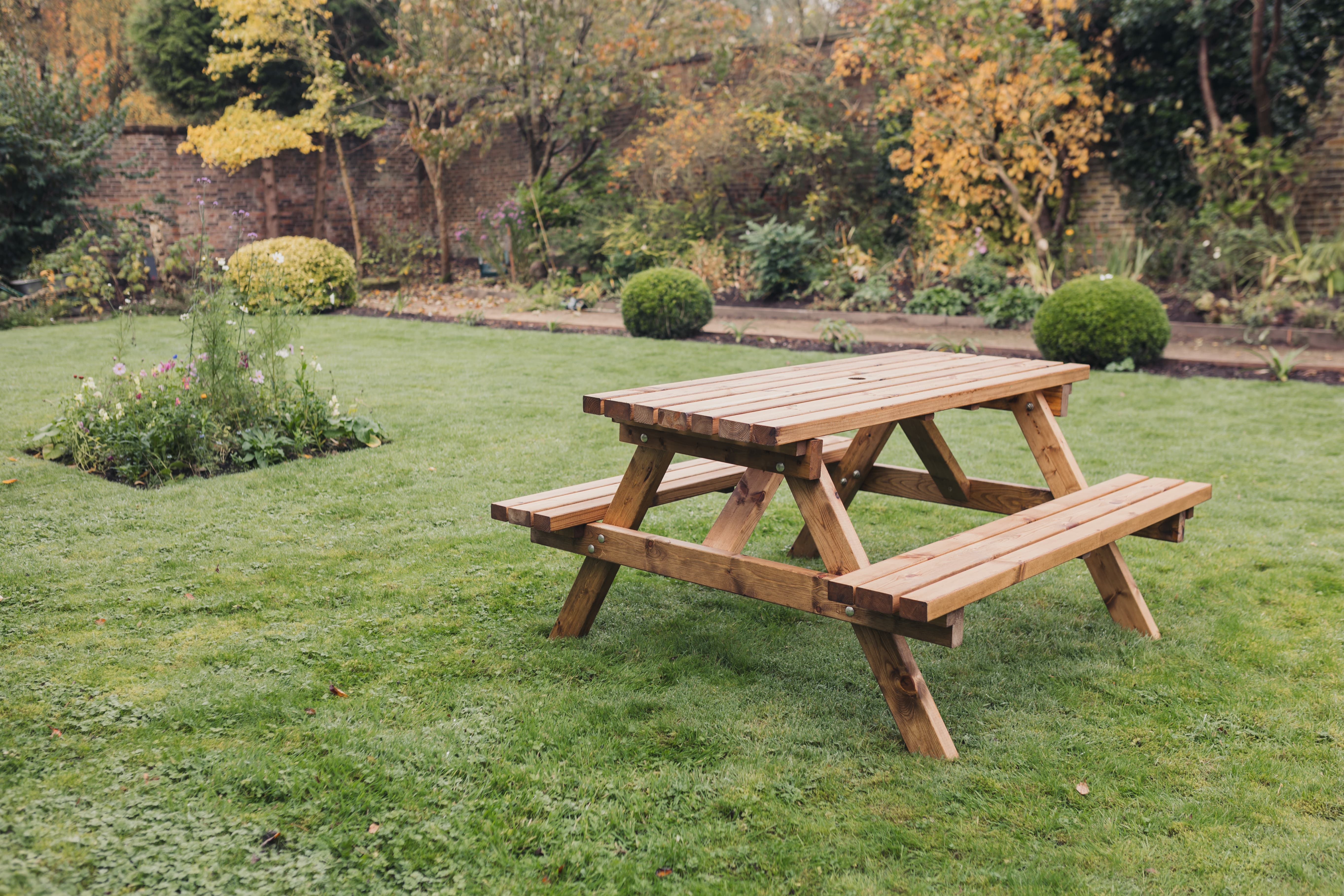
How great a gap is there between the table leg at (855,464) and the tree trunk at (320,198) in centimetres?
1440

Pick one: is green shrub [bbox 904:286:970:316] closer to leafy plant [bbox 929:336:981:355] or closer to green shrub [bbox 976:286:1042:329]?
green shrub [bbox 976:286:1042:329]

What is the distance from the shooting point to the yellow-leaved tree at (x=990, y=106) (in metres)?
10.7

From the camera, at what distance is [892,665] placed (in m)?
2.34

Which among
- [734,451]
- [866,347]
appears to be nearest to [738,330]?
[866,347]

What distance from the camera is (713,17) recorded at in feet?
44.7

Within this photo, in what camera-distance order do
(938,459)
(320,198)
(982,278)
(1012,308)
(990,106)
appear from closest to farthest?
1. (938,459)
2. (1012,308)
3. (982,278)
4. (990,106)
5. (320,198)

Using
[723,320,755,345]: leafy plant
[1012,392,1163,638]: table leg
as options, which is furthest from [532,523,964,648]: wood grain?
[723,320,755,345]: leafy plant

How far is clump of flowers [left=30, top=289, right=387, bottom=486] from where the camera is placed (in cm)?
484

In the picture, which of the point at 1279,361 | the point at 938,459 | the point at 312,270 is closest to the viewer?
the point at 938,459

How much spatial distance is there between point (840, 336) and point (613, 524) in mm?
6881

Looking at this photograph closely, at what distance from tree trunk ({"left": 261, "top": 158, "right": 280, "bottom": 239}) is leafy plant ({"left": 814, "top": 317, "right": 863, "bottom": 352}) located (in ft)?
34.3

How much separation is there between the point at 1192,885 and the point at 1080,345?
6971 mm

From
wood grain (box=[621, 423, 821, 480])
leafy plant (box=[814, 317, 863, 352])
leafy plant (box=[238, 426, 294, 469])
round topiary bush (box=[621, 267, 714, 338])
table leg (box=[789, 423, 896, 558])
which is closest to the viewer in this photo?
wood grain (box=[621, 423, 821, 480])

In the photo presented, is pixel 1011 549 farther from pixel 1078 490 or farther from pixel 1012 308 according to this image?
pixel 1012 308
